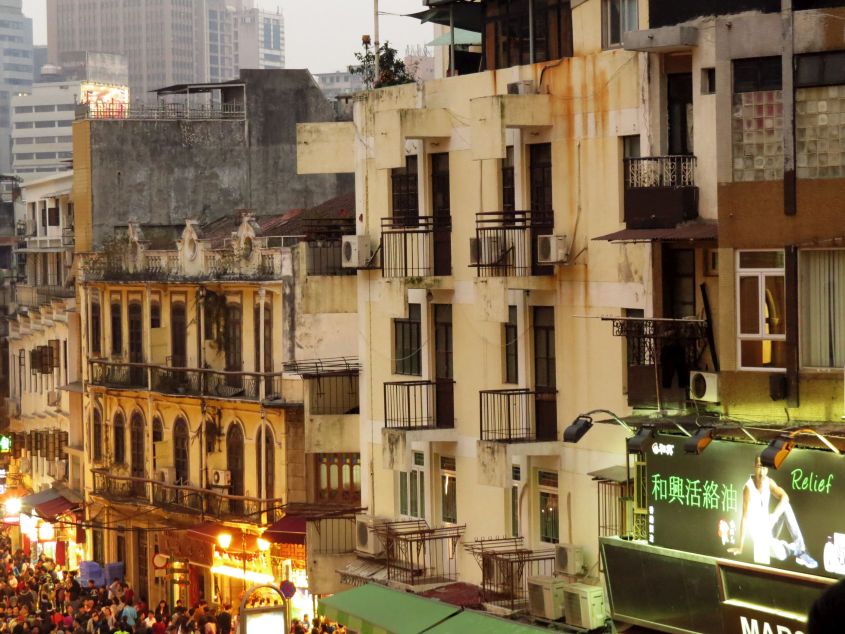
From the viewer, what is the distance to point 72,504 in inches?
2008

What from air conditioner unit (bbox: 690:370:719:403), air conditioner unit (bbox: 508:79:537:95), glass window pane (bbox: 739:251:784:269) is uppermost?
air conditioner unit (bbox: 508:79:537:95)

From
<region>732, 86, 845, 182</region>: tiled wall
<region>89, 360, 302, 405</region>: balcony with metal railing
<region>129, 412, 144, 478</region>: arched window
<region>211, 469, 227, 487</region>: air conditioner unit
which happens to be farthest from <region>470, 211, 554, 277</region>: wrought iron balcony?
<region>129, 412, 144, 478</region>: arched window

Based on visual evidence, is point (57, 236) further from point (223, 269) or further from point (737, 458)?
point (737, 458)

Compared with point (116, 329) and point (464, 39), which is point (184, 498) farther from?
point (464, 39)

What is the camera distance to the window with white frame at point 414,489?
96.0 ft

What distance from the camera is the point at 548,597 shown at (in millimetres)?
24812

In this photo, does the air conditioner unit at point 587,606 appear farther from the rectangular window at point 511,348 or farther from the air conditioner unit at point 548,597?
the rectangular window at point 511,348

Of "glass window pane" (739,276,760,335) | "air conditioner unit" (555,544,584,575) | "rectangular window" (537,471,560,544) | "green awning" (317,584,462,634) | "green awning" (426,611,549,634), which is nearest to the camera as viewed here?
"glass window pane" (739,276,760,335)

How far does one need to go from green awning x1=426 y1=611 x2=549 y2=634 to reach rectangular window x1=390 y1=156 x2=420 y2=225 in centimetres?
690

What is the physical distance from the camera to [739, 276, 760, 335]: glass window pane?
20547mm

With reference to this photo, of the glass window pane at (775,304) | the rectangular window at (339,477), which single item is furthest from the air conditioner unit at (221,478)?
the glass window pane at (775,304)

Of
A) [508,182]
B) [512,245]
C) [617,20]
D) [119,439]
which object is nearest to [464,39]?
[508,182]

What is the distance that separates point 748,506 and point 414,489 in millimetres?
9999

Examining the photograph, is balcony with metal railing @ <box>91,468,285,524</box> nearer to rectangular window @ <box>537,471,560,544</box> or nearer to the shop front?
rectangular window @ <box>537,471,560,544</box>
